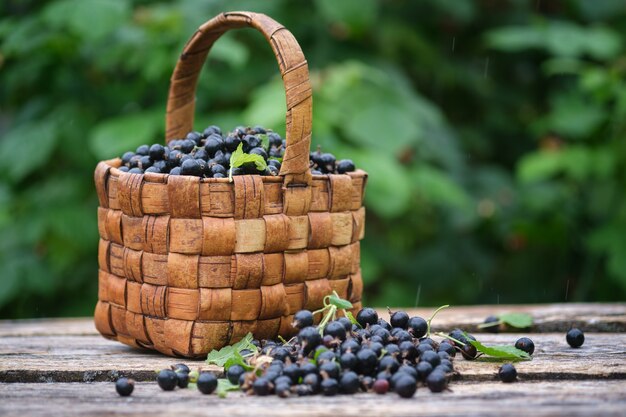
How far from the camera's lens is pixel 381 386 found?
143 cm

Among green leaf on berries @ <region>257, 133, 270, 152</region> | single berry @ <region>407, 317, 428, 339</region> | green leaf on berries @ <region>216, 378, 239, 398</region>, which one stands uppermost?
green leaf on berries @ <region>257, 133, 270, 152</region>

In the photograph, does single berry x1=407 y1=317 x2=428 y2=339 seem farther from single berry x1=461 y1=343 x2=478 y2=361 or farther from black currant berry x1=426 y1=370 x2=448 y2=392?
black currant berry x1=426 y1=370 x2=448 y2=392

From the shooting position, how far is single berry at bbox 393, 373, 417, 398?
1.39 meters

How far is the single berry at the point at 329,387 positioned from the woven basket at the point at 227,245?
0.33 metres

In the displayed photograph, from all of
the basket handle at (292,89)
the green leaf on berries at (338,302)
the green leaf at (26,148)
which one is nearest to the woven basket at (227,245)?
the basket handle at (292,89)

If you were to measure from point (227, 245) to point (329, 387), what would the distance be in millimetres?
404

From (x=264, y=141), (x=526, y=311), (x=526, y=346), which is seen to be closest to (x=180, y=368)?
(x=264, y=141)

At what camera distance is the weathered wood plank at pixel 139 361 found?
1.60 meters

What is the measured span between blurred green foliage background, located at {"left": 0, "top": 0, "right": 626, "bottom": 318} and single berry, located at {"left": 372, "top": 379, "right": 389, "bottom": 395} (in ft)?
4.79

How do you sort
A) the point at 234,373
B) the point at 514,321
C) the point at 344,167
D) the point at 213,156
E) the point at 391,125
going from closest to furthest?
the point at 234,373 < the point at 213,156 < the point at 344,167 < the point at 514,321 < the point at 391,125

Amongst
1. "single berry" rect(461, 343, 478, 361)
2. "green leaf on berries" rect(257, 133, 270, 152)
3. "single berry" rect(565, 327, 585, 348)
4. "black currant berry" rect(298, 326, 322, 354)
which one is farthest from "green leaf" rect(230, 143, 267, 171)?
"single berry" rect(565, 327, 585, 348)

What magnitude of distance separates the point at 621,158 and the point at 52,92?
247 centimetres

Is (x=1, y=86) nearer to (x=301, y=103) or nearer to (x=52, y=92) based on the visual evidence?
(x=52, y=92)

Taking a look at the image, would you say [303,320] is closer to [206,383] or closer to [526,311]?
[206,383]
